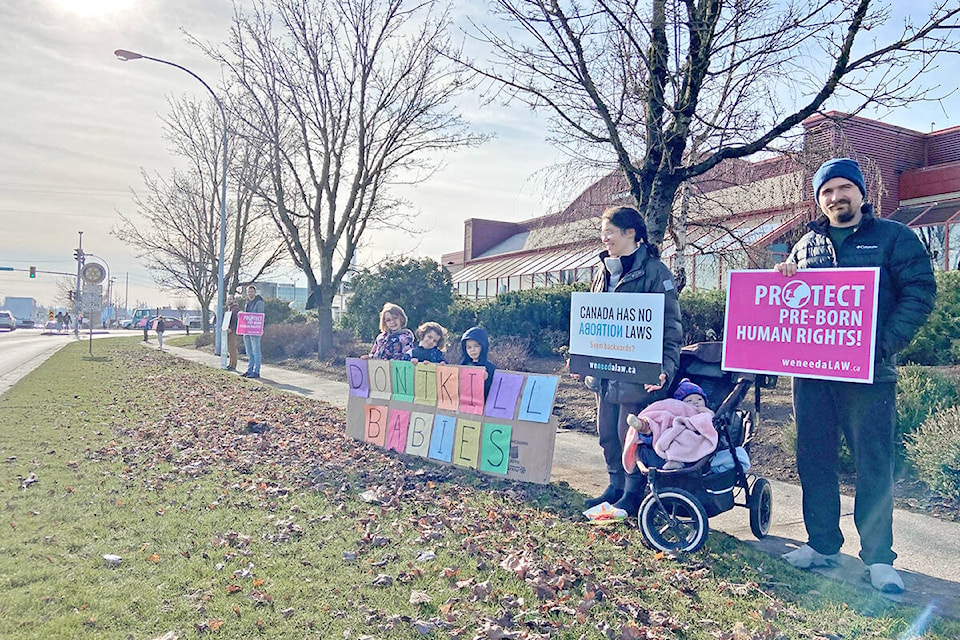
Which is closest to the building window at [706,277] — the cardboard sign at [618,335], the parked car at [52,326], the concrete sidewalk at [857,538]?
the concrete sidewalk at [857,538]

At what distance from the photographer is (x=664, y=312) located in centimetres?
500

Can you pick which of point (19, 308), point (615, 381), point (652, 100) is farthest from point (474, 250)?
point (19, 308)

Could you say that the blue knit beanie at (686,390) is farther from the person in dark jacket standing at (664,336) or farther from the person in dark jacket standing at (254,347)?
the person in dark jacket standing at (254,347)

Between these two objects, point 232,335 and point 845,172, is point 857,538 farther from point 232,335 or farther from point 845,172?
point 232,335

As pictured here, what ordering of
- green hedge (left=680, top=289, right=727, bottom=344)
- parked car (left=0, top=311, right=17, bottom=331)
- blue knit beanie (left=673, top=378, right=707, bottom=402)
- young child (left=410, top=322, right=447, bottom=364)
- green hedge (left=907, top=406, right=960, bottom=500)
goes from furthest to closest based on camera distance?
parked car (left=0, top=311, right=17, bottom=331), green hedge (left=680, top=289, right=727, bottom=344), young child (left=410, top=322, right=447, bottom=364), green hedge (left=907, top=406, right=960, bottom=500), blue knit beanie (left=673, top=378, right=707, bottom=402)

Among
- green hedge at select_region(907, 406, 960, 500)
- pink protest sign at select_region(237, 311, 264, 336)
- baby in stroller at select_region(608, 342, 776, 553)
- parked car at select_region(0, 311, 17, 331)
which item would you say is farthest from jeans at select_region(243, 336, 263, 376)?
parked car at select_region(0, 311, 17, 331)

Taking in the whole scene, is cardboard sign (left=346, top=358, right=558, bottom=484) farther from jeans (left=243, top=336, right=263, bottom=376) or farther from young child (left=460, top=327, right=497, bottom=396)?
jeans (left=243, top=336, right=263, bottom=376)

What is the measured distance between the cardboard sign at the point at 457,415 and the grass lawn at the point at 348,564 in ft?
0.72


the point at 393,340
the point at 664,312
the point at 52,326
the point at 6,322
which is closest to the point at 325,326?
the point at 393,340

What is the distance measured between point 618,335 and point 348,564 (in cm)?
246

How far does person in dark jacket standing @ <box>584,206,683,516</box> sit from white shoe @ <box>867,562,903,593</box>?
156cm

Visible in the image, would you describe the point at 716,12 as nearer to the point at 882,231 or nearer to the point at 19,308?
the point at 882,231

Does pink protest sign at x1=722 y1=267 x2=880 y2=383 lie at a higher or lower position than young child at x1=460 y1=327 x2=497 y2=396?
higher

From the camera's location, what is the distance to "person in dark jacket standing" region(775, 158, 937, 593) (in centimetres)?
393
